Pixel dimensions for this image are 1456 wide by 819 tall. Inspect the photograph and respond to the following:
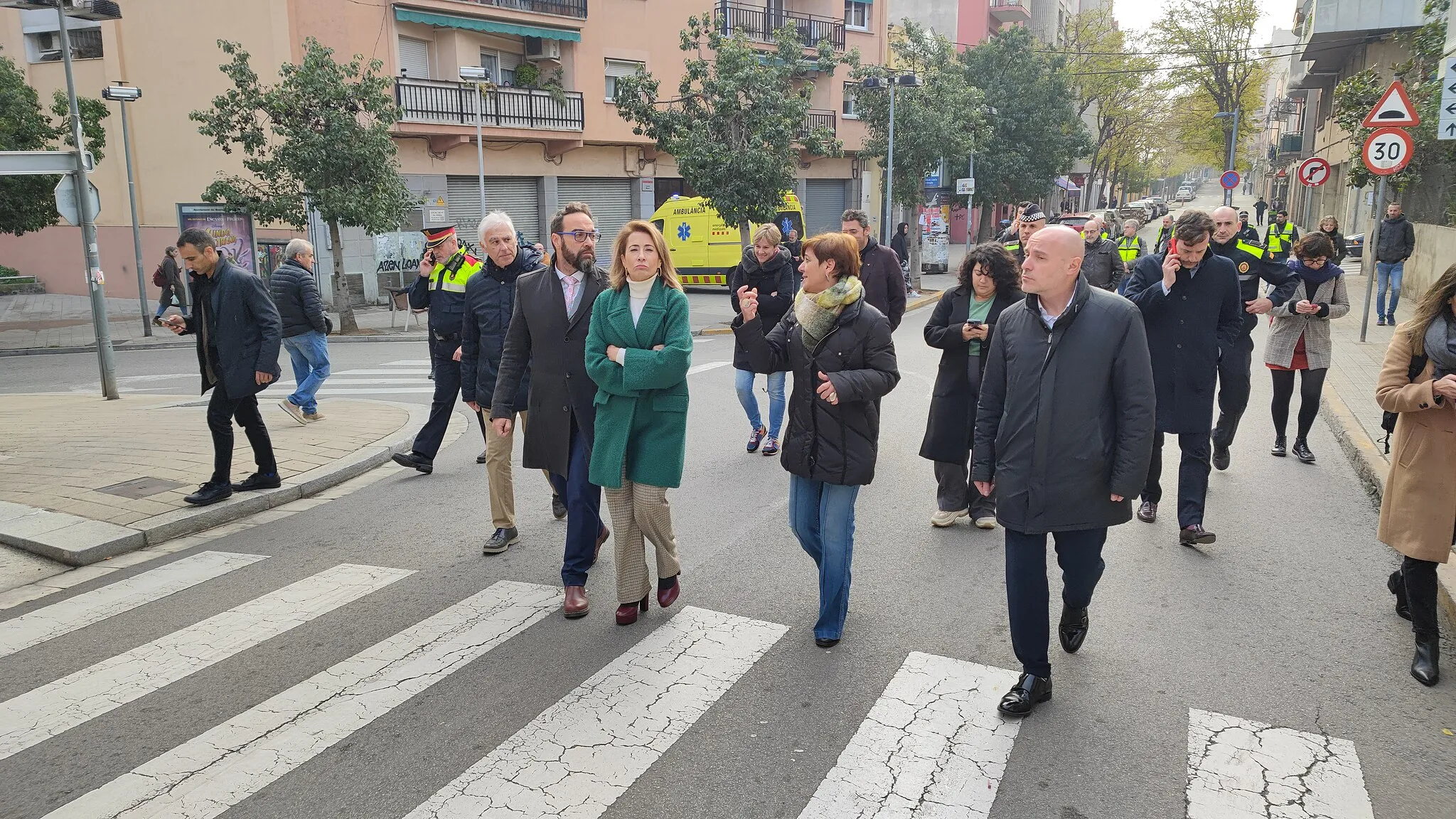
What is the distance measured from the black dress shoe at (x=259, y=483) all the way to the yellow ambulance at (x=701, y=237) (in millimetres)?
18832

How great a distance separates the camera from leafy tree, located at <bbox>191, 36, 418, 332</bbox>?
18.9 m

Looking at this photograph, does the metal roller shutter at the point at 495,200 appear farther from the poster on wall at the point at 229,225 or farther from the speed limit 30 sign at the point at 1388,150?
the speed limit 30 sign at the point at 1388,150

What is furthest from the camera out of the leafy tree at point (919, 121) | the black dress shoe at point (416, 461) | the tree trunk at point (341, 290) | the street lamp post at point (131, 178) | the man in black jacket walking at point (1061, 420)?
the leafy tree at point (919, 121)

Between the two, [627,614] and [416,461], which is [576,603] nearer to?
[627,614]

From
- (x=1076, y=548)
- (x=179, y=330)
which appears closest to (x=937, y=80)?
(x=179, y=330)

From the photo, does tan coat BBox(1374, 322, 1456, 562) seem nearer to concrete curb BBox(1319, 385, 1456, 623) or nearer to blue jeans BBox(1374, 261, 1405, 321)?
concrete curb BBox(1319, 385, 1456, 623)

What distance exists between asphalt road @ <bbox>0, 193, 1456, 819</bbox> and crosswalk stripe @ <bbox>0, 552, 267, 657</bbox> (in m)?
0.08

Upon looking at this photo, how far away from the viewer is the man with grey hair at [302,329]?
10.2 metres

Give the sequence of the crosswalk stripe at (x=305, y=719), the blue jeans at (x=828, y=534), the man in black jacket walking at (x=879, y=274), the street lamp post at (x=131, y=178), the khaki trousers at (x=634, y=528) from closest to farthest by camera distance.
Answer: the crosswalk stripe at (x=305, y=719) → the blue jeans at (x=828, y=534) → the khaki trousers at (x=634, y=528) → the man in black jacket walking at (x=879, y=274) → the street lamp post at (x=131, y=178)

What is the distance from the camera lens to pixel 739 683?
4332 mm

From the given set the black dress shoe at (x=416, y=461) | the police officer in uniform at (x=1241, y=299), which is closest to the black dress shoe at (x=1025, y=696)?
the police officer in uniform at (x=1241, y=299)

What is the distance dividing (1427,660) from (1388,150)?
32.6 feet

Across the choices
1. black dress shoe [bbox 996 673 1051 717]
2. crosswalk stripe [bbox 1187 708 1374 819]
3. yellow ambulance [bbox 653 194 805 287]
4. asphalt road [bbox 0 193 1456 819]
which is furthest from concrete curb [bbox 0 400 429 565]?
yellow ambulance [bbox 653 194 805 287]

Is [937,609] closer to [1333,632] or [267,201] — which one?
[1333,632]
